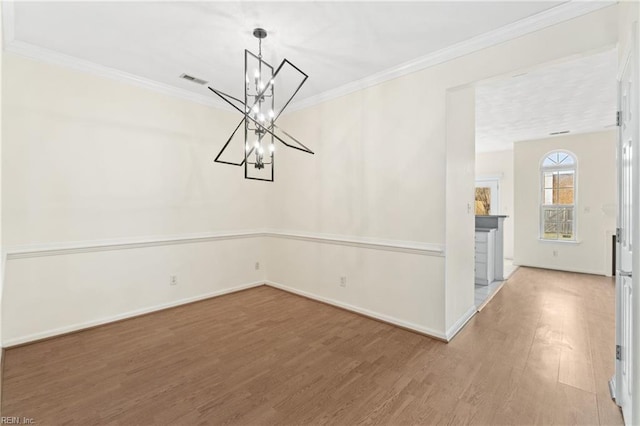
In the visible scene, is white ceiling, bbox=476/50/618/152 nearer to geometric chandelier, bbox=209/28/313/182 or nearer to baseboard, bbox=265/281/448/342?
geometric chandelier, bbox=209/28/313/182

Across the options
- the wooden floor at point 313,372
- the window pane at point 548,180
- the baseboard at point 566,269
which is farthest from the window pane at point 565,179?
the wooden floor at point 313,372

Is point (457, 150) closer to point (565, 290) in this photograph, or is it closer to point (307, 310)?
point (307, 310)

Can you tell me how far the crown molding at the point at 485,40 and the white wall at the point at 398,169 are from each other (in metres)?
0.05

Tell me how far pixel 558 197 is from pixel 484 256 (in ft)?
9.23

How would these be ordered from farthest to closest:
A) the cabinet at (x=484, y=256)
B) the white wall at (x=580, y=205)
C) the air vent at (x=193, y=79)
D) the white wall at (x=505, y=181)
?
the white wall at (x=505, y=181)
the white wall at (x=580, y=205)
the cabinet at (x=484, y=256)
the air vent at (x=193, y=79)

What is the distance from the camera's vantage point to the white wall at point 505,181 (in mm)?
7520

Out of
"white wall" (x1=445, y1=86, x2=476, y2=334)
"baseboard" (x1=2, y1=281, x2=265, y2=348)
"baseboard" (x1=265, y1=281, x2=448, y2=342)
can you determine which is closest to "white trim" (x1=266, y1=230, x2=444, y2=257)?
"white wall" (x1=445, y1=86, x2=476, y2=334)

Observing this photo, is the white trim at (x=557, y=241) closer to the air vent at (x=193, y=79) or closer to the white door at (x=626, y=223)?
the white door at (x=626, y=223)

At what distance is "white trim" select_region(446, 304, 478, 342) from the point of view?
2.97 m

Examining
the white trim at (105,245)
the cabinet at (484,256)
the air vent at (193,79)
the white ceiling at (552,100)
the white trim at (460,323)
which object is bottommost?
the white trim at (460,323)

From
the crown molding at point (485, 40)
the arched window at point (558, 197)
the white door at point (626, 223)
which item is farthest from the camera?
the arched window at point (558, 197)

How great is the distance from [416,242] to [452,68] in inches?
69.0

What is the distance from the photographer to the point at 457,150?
3164mm

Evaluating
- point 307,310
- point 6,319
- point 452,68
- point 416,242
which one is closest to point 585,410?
point 416,242
